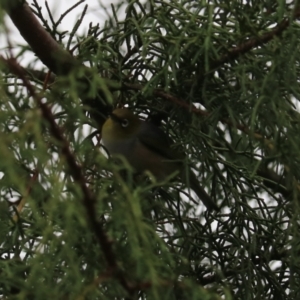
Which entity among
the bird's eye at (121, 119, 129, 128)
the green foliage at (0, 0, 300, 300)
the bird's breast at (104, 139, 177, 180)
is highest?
the bird's breast at (104, 139, 177, 180)

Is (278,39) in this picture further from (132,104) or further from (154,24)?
(132,104)

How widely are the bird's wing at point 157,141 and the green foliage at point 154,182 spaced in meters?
0.04

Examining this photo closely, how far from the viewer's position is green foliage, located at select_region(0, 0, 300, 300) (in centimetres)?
101

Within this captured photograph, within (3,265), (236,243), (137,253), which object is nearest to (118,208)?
(137,253)

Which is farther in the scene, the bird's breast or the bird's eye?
the bird's breast

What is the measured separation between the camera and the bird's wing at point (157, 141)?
1.74m

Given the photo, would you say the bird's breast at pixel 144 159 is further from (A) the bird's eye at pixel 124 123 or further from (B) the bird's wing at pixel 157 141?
(A) the bird's eye at pixel 124 123

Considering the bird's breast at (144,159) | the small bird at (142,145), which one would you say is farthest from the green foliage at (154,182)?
the bird's breast at (144,159)

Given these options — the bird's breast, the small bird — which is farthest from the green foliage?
the bird's breast

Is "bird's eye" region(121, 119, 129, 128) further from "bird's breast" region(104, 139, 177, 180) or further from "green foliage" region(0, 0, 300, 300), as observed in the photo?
"bird's breast" region(104, 139, 177, 180)

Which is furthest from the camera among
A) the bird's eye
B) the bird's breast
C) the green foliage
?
the bird's breast

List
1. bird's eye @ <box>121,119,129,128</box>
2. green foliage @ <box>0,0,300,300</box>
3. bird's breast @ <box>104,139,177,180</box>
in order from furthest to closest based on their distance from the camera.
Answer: bird's breast @ <box>104,139,177,180</box>
bird's eye @ <box>121,119,129,128</box>
green foliage @ <box>0,0,300,300</box>

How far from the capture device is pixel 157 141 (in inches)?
74.5

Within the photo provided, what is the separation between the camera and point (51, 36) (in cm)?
164
